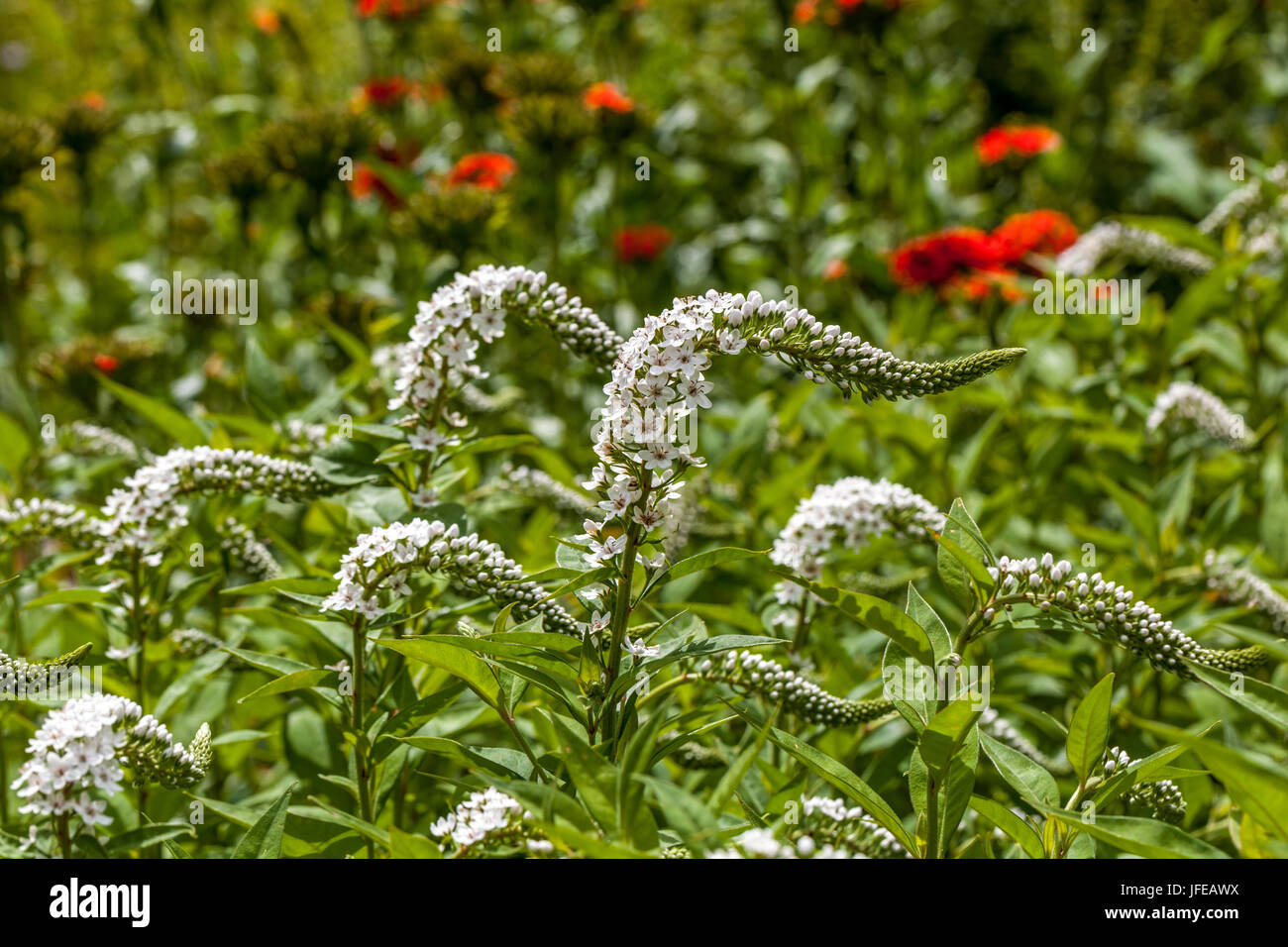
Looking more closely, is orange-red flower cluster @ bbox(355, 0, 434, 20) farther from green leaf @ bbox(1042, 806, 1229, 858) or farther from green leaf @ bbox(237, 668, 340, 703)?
green leaf @ bbox(1042, 806, 1229, 858)

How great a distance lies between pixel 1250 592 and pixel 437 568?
1.86 m

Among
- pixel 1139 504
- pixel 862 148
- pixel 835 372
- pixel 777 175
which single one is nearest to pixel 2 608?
pixel 835 372

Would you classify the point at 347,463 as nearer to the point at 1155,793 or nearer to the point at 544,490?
the point at 544,490

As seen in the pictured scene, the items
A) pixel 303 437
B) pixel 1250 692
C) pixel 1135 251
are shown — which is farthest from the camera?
pixel 1135 251

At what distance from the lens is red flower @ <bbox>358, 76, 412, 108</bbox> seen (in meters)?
5.57

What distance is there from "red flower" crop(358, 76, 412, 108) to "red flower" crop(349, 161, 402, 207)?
1.47ft

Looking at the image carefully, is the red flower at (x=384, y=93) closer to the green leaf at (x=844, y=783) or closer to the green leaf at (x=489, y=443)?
the green leaf at (x=489, y=443)

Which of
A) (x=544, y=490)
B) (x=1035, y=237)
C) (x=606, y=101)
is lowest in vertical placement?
(x=544, y=490)

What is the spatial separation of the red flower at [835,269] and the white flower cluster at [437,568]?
3.28 metres

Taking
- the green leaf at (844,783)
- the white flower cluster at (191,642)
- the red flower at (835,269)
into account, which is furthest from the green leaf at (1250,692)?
the red flower at (835,269)

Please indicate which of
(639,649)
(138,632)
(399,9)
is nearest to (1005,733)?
(639,649)

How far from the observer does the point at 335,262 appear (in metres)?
5.52

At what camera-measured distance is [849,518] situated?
2.34 metres
